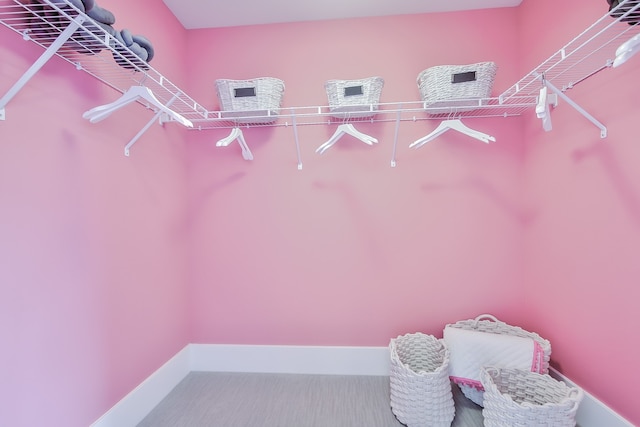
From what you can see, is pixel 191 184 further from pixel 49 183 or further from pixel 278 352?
pixel 278 352

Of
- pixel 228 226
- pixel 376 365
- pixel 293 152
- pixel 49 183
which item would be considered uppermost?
pixel 293 152

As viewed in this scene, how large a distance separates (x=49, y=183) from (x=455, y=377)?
210 centimetres

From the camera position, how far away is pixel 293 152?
6.64 ft

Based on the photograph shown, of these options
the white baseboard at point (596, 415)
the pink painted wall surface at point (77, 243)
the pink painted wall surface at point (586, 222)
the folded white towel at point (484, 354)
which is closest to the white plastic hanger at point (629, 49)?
the pink painted wall surface at point (586, 222)

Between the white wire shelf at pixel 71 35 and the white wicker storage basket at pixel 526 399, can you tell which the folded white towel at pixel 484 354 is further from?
the white wire shelf at pixel 71 35

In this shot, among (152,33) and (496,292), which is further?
(496,292)

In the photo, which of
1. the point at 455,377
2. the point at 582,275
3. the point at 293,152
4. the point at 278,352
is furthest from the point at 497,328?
the point at 293,152

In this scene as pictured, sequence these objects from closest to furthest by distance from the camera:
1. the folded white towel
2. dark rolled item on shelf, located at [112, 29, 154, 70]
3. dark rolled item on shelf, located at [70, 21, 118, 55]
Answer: dark rolled item on shelf, located at [70, 21, 118, 55] → dark rolled item on shelf, located at [112, 29, 154, 70] → the folded white towel

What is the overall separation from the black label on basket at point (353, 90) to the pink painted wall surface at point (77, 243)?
112cm

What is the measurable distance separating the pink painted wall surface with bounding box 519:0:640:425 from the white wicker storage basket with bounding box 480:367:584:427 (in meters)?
0.21

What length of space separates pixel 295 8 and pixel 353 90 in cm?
71

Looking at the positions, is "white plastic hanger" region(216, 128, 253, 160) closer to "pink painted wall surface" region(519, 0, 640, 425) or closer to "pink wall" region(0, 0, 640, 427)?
"pink wall" region(0, 0, 640, 427)

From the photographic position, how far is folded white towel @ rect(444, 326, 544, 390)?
5.08ft

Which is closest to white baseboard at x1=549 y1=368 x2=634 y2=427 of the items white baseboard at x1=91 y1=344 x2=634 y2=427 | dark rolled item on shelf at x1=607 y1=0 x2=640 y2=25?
white baseboard at x1=91 y1=344 x2=634 y2=427
